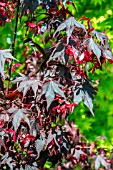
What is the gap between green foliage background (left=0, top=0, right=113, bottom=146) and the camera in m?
3.72

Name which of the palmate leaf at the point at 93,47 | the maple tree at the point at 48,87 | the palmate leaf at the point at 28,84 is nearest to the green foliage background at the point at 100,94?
the maple tree at the point at 48,87

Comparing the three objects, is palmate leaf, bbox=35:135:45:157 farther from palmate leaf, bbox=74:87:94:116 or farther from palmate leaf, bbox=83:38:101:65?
palmate leaf, bbox=83:38:101:65

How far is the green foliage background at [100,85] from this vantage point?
3.72 metres

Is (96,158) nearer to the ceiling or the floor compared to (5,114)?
nearer to the floor

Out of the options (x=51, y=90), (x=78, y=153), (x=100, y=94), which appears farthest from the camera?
(x=100, y=94)

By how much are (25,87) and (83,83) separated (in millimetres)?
289

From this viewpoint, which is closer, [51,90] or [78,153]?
[51,90]

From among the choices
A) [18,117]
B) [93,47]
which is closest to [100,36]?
[93,47]

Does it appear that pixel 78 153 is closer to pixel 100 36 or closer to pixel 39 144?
pixel 39 144

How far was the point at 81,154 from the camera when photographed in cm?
236

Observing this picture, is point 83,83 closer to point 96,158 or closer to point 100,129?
point 96,158

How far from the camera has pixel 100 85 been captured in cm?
396

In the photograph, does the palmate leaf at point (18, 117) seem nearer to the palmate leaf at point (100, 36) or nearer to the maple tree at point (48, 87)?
the maple tree at point (48, 87)

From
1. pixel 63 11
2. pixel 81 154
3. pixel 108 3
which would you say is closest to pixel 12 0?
pixel 63 11
